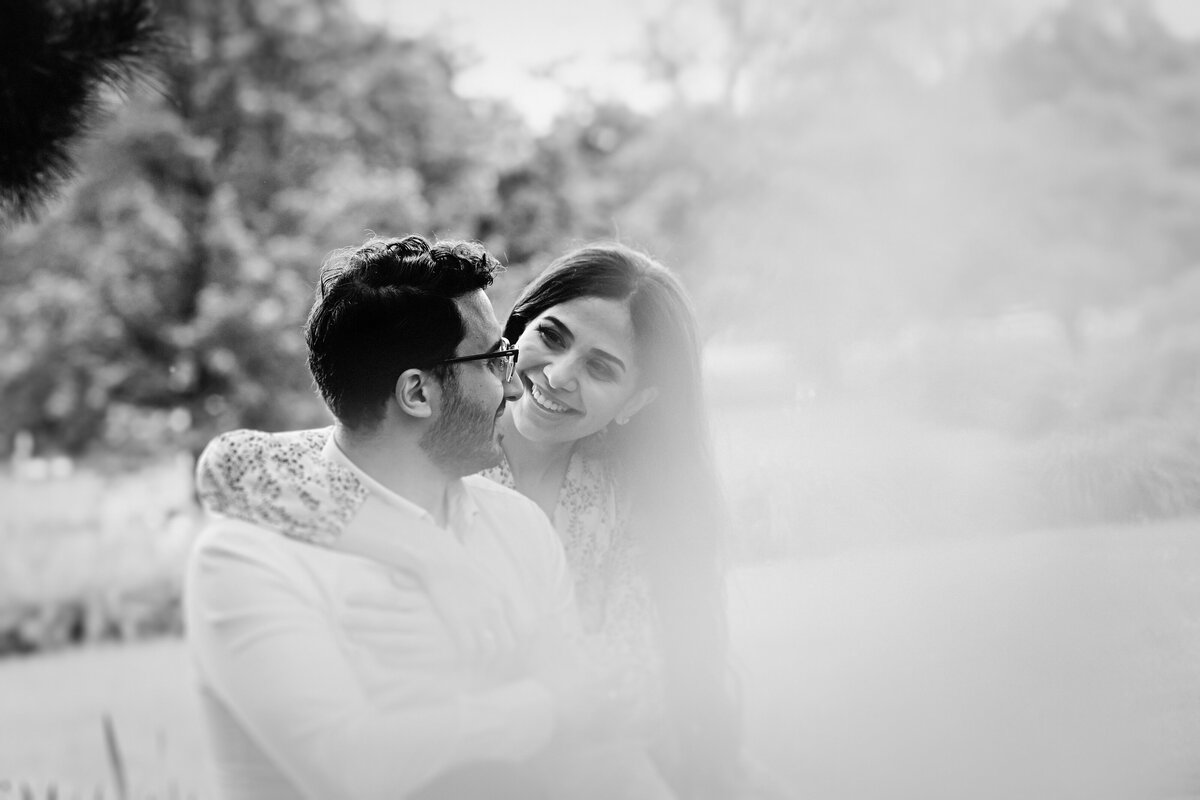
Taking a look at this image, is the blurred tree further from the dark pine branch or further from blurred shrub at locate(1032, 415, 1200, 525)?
blurred shrub at locate(1032, 415, 1200, 525)

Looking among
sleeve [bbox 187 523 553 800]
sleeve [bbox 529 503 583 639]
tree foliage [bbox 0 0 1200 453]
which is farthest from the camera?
tree foliage [bbox 0 0 1200 453]

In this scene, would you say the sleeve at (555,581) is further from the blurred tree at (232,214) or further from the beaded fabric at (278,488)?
the blurred tree at (232,214)

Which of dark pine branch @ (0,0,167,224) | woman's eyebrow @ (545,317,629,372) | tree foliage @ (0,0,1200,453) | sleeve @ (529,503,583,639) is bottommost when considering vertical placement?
sleeve @ (529,503,583,639)

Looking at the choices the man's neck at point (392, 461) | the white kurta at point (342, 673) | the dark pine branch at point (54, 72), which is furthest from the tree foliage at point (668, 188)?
the white kurta at point (342, 673)

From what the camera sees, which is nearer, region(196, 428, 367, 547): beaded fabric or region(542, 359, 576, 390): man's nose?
region(196, 428, 367, 547): beaded fabric

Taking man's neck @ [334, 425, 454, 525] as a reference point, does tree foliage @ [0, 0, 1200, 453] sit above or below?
above

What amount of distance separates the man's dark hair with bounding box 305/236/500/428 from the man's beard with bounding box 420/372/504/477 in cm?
3

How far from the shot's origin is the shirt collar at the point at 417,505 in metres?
1.20

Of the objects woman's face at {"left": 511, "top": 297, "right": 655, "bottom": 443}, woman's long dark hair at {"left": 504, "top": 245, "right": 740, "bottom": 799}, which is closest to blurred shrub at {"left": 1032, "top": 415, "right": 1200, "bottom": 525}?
woman's long dark hair at {"left": 504, "top": 245, "right": 740, "bottom": 799}

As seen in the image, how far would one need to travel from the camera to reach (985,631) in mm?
2035

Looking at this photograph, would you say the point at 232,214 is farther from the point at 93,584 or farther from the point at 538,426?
the point at 538,426

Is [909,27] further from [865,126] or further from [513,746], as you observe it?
[513,746]

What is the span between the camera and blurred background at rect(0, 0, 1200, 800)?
2.04 metres

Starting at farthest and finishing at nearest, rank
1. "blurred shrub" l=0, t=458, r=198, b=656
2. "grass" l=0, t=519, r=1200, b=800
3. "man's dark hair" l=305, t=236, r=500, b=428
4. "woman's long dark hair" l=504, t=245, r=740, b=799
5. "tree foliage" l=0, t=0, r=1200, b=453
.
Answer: "blurred shrub" l=0, t=458, r=198, b=656 → "tree foliage" l=0, t=0, r=1200, b=453 → "grass" l=0, t=519, r=1200, b=800 → "woman's long dark hair" l=504, t=245, r=740, b=799 → "man's dark hair" l=305, t=236, r=500, b=428
